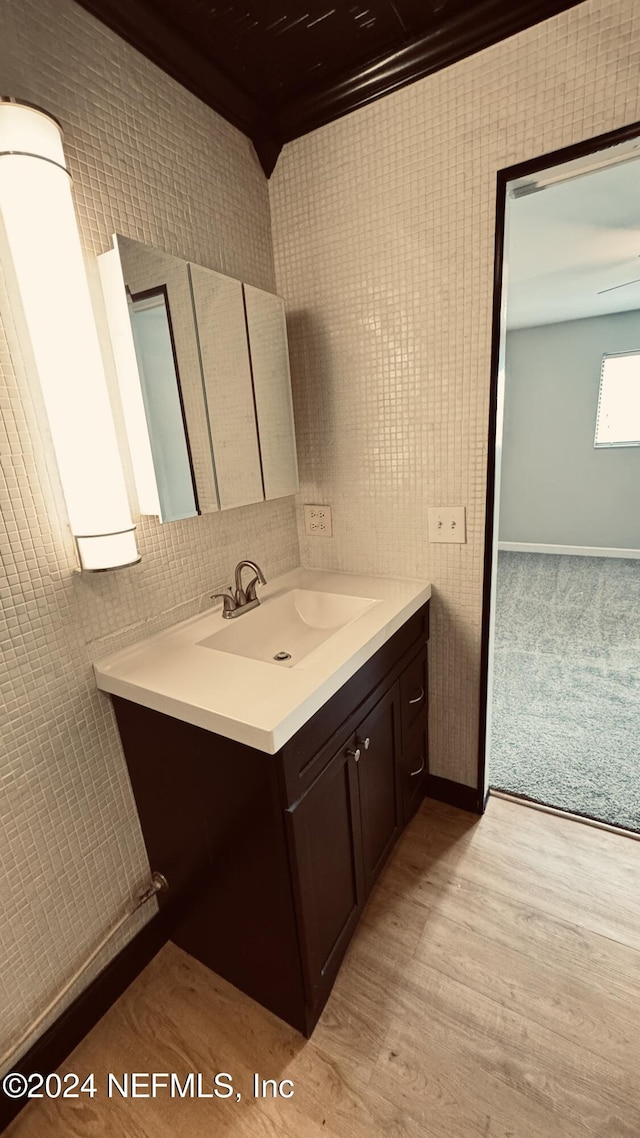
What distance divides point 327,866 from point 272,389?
1.35 metres

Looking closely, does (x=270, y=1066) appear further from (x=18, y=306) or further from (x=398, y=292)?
(x=398, y=292)

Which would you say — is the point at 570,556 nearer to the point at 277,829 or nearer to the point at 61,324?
the point at 277,829

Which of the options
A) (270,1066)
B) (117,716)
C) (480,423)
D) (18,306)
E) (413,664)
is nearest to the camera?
(18,306)

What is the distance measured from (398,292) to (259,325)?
436 millimetres

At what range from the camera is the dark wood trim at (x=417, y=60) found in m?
1.12

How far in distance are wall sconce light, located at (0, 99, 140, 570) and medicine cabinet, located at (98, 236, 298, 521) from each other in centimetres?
12

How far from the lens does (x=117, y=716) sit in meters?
1.20

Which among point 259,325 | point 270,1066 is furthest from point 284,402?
point 270,1066

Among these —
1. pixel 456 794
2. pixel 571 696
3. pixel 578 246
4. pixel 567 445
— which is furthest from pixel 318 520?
pixel 567 445

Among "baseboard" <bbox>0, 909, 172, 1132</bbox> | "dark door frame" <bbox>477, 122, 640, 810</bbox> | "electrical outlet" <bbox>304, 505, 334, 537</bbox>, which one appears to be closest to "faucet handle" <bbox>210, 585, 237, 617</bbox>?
"electrical outlet" <bbox>304, 505, 334, 537</bbox>

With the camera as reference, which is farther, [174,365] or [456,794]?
[456,794]

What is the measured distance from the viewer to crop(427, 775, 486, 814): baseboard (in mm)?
1731

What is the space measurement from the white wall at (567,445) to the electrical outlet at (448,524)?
149 inches

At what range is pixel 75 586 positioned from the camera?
1.08 meters
